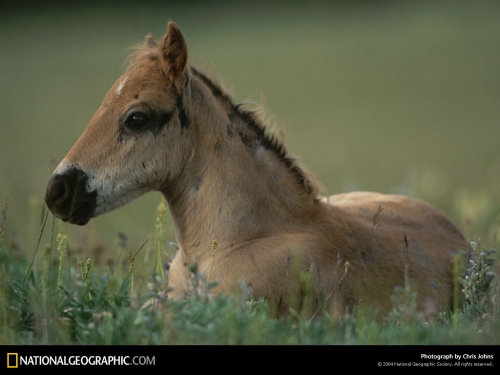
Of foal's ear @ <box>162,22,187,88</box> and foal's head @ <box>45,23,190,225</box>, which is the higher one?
foal's ear @ <box>162,22,187,88</box>

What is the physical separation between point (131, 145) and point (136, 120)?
19cm

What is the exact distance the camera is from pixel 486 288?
5055 mm

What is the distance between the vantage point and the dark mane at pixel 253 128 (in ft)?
Result: 18.8

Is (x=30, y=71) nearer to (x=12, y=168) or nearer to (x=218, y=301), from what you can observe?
(x=12, y=168)

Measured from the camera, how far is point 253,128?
5.80 meters

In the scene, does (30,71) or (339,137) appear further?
(30,71)

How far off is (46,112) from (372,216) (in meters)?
20.0

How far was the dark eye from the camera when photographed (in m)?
5.31

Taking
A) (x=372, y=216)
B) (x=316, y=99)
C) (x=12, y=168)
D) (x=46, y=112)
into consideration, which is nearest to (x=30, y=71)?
(x=46, y=112)
